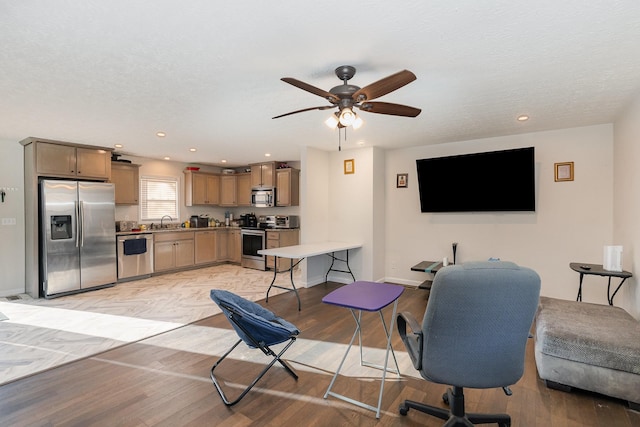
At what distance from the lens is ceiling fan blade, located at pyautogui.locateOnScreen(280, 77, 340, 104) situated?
6.97 ft

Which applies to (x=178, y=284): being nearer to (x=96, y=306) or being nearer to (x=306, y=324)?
(x=96, y=306)

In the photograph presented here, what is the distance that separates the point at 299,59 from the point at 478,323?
210cm

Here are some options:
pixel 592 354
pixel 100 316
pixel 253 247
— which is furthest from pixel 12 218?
pixel 592 354

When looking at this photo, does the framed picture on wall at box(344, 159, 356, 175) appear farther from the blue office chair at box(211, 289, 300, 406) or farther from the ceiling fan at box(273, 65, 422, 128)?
the blue office chair at box(211, 289, 300, 406)

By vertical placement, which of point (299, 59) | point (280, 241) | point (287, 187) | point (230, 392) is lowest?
point (230, 392)

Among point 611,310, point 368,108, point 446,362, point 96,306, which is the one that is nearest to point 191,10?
point 368,108

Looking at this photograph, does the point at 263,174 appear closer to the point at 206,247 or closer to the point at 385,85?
the point at 206,247

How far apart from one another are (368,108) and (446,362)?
1979 millimetres

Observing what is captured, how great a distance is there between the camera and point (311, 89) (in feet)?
7.57

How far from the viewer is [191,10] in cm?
178

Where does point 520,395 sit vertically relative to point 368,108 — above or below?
below

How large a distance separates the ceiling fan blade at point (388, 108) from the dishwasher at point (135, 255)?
530 centimetres

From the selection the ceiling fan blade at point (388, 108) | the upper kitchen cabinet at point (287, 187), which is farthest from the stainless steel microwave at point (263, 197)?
the ceiling fan blade at point (388, 108)

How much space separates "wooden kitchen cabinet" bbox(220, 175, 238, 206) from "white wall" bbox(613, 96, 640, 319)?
7125mm
